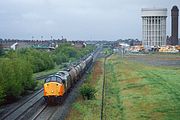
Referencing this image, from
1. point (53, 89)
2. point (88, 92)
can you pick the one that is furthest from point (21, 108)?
point (88, 92)

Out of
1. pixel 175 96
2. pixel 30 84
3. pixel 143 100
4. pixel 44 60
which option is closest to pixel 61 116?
pixel 143 100

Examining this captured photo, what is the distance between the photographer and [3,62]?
38906mm

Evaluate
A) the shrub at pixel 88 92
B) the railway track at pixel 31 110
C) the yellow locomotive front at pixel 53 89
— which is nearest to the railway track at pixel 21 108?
the railway track at pixel 31 110

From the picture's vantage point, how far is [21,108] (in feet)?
107

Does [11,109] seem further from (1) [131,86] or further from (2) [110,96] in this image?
(1) [131,86]

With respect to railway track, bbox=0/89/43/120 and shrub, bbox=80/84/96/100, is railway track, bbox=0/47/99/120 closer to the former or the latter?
railway track, bbox=0/89/43/120

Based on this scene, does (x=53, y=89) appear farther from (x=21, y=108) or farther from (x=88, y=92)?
(x=88, y=92)

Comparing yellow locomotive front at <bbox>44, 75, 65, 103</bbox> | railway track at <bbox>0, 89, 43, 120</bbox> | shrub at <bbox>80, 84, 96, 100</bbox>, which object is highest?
yellow locomotive front at <bbox>44, 75, 65, 103</bbox>

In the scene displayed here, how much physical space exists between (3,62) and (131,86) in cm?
1614

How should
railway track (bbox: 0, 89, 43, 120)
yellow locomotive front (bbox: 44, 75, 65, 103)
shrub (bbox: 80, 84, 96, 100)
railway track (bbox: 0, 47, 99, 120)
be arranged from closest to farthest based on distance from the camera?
railway track (bbox: 0, 47, 99, 120)
railway track (bbox: 0, 89, 43, 120)
yellow locomotive front (bbox: 44, 75, 65, 103)
shrub (bbox: 80, 84, 96, 100)

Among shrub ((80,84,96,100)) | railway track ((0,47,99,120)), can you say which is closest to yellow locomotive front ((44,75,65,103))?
railway track ((0,47,99,120))

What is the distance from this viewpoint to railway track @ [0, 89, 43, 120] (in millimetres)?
28281

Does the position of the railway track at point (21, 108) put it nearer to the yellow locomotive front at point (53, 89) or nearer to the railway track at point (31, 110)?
the railway track at point (31, 110)

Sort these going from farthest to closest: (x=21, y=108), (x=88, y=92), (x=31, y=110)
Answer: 1. (x=88, y=92)
2. (x=21, y=108)
3. (x=31, y=110)
